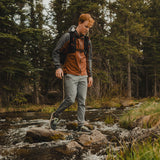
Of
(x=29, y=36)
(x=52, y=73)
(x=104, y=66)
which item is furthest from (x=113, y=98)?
(x=52, y=73)

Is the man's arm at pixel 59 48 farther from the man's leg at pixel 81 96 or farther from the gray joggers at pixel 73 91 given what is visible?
the man's leg at pixel 81 96

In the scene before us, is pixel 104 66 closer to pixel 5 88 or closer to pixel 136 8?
pixel 136 8

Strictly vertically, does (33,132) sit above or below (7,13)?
below

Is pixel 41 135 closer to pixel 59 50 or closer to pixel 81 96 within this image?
pixel 81 96

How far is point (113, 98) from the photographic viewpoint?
12672mm

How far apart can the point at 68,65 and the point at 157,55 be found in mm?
23715

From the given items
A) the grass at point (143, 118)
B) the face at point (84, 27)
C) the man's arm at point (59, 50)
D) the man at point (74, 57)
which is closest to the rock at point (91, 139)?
the man at point (74, 57)

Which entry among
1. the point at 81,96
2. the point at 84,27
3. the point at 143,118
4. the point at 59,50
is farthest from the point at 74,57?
the point at 143,118

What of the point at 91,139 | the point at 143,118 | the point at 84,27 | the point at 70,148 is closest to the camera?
the point at 70,148

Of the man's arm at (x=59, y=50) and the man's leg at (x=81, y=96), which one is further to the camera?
the man's leg at (x=81, y=96)

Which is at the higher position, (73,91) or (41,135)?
(73,91)

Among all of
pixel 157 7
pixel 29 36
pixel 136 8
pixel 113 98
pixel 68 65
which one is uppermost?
pixel 157 7

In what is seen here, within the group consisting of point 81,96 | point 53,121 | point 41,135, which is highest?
point 81,96

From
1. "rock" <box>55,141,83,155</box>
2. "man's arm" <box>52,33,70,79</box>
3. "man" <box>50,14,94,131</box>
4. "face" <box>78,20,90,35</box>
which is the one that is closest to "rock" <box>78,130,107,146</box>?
"rock" <box>55,141,83,155</box>
